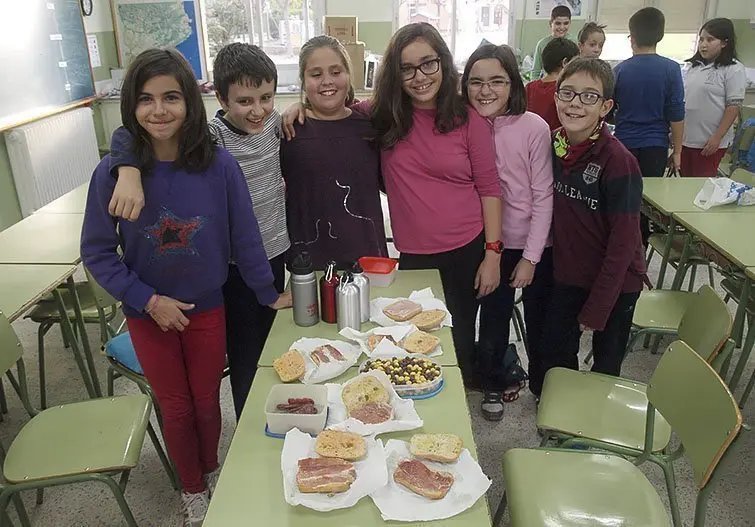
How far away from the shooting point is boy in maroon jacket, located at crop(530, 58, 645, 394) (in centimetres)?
182

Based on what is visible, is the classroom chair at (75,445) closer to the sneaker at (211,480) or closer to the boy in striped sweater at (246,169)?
the sneaker at (211,480)

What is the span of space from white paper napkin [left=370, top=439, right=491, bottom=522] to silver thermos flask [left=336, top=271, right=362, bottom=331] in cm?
53

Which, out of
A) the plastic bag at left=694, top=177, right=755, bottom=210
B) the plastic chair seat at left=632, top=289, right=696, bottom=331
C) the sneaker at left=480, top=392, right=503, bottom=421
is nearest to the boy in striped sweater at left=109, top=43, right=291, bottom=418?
the sneaker at left=480, top=392, right=503, bottom=421

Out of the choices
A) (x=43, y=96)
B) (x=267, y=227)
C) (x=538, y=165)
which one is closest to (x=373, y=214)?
(x=267, y=227)

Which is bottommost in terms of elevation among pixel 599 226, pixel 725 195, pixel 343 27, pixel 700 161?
pixel 700 161

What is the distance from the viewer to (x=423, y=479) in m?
1.12

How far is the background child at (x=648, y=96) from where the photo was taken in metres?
3.44

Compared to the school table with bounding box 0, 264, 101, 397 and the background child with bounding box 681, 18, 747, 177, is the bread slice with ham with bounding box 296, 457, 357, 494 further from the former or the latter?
the background child with bounding box 681, 18, 747, 177

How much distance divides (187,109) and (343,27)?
446cm

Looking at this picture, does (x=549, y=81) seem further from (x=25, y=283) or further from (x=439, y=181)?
(x=25, y=283)

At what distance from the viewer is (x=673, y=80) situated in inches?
136

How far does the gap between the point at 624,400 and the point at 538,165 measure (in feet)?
2.66

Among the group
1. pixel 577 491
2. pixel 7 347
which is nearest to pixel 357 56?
pixel 7 347

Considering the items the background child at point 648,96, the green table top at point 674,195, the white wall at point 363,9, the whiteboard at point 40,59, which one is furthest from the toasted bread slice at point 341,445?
the white wall at point 363,9
